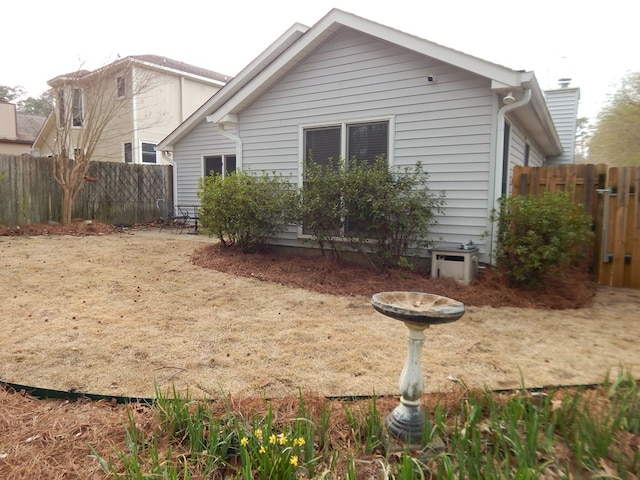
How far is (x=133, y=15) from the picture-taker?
36.7 feet

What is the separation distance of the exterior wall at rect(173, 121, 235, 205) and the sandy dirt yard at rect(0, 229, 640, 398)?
7.10m

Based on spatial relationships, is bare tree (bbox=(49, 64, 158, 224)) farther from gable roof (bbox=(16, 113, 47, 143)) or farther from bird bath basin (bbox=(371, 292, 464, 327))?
gable roof (bbox=(16, 113, 47, 143))

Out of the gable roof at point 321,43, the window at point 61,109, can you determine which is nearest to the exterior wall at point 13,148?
the window at point 61,109

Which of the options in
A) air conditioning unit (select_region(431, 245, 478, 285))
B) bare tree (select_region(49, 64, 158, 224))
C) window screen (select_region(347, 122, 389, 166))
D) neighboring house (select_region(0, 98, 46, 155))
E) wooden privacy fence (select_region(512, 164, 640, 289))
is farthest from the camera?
neighboring house (select_region(0, 98, 46, 155))

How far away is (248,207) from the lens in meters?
6.80

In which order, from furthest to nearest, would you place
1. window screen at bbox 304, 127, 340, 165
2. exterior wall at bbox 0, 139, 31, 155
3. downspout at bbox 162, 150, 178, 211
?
exterior wall at bbox 0, 139, 31, 155
downspout at bbox 162, 150, 178, 211
window screen at bbox 304, 127, 340, 165

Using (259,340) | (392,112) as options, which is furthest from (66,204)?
(259,340)

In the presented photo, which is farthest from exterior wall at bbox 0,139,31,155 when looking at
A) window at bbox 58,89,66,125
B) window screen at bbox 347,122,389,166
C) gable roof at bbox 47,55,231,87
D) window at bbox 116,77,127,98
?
window screen at bbox 347,122,389,166

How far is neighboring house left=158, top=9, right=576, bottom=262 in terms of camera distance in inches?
224

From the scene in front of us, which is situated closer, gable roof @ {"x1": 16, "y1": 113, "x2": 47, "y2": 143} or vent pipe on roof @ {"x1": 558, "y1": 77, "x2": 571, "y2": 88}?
vent pipe on roof @ {"x1": 558, "y1": 77, "x2": 571, "y2": 88}

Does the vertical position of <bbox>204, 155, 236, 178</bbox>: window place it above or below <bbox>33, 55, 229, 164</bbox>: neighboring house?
below

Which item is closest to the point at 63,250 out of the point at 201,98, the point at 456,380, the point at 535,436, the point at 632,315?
the point at 456,380

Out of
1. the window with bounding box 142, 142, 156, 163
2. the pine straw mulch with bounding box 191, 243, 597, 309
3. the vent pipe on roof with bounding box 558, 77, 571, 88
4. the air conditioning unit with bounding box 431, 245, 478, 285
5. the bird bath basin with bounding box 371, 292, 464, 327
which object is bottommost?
the pine straw mulch with bounding box 191, 243, 597, 309

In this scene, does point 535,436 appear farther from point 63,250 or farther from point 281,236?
point 63,250
